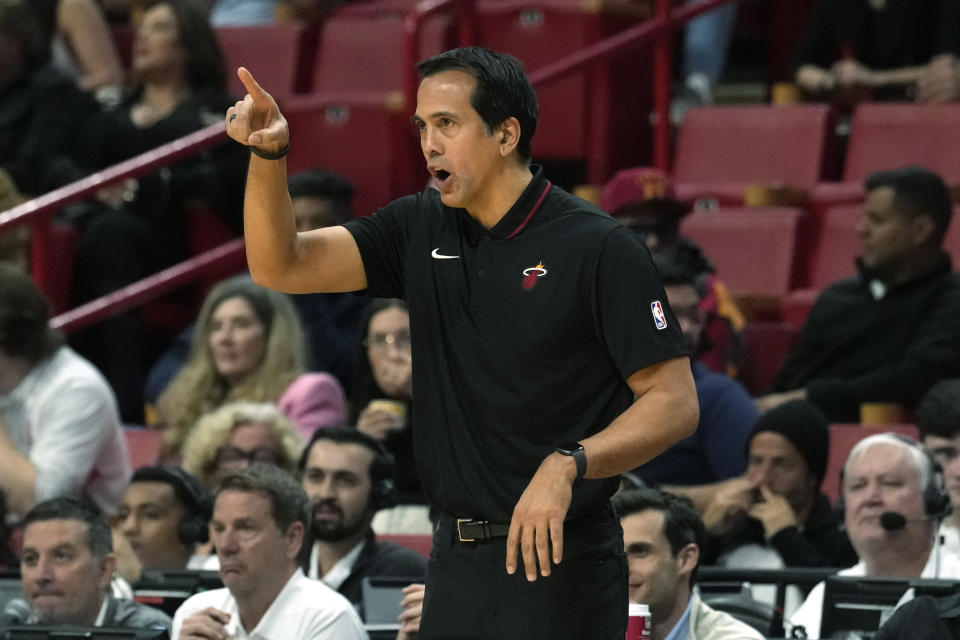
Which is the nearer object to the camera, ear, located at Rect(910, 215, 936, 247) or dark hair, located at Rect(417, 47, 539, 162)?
dark hair, located at Rect(417, 47, 539, 162)

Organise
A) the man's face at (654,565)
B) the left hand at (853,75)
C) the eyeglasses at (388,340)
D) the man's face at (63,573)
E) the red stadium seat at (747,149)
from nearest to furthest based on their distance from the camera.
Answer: the man's face at (654,565)
the man's face at (63,573)
the eyeglasses at (388,340)
the red stadium seat at (747,149)
the left hand at (853,75)

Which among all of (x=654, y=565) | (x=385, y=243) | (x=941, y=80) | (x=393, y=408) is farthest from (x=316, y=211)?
(x=385, y=243)

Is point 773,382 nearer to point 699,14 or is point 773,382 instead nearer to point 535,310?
point 699,14

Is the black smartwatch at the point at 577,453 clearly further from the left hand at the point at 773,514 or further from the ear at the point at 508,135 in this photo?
the left hand at the point at 773,514

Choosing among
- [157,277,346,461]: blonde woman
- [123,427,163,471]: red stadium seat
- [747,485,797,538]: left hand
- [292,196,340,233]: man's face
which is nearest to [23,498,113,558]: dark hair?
[157,277,346,461]: blonde woman

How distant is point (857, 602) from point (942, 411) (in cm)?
114

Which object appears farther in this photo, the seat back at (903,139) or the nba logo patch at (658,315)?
the seat back at (903,139)

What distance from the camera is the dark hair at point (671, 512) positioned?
425 centimetres

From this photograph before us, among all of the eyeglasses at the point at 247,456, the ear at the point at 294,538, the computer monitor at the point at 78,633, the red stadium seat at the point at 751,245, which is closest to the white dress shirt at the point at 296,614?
the ear at the point at 294,538

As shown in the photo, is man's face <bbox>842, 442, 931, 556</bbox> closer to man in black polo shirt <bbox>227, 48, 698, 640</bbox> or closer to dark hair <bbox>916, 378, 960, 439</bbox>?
dark hair <bbox>916, 378, 960, 439</bbox>

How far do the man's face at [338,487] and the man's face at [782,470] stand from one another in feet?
3.74

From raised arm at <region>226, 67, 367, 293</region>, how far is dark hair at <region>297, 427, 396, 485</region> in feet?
7.12

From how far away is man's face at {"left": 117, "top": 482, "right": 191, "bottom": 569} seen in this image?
5215 mm

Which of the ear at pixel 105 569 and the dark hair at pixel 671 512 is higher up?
the dark hair at pixel 671 512
